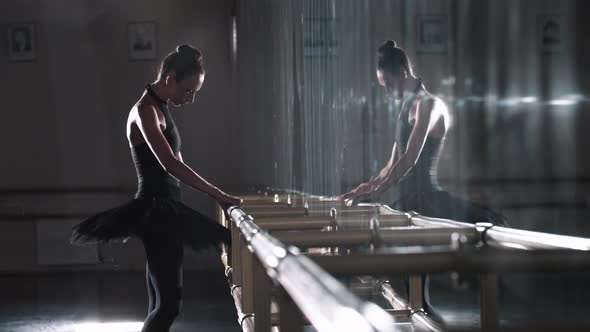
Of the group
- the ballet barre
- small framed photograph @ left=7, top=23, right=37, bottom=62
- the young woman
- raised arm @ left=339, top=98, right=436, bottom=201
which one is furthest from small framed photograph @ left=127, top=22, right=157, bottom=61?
the ballet barre

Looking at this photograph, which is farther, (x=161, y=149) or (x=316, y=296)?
(x=161, y=149)

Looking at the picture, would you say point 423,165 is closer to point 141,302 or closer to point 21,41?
point 141,302

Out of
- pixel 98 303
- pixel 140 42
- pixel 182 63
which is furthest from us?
pixel 140 42

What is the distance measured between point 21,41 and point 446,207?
5.14 meters

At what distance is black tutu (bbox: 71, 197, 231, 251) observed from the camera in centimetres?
252

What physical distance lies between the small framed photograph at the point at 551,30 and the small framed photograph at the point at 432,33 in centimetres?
143

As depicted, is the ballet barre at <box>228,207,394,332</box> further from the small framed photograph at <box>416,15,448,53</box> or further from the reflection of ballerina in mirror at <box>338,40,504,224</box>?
the small framed photograph at <box>416,15,448,53</box>

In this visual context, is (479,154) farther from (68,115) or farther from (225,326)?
(68,115)

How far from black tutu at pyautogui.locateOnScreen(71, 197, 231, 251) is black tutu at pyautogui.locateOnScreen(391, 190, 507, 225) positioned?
65cm

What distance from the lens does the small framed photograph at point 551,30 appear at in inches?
138

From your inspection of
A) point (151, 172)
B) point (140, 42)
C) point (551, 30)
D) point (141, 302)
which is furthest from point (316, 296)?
point (140, 42)

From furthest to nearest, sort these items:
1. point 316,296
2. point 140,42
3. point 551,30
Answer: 1. point 140,42
2. point 551,30
3. point 316,296


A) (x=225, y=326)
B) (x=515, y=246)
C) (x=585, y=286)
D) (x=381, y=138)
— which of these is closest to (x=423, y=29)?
(x=381, y=138)

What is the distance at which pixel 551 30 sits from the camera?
375cm
